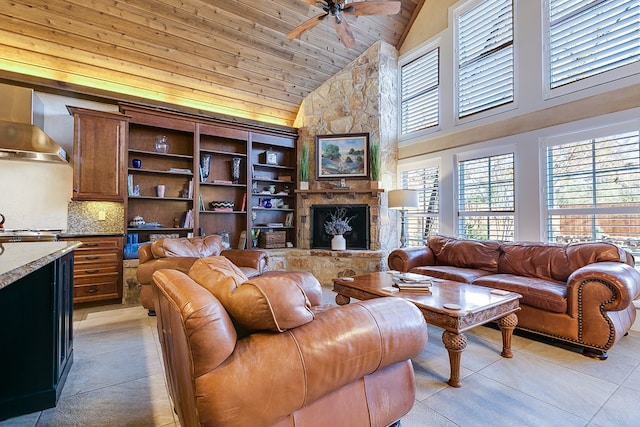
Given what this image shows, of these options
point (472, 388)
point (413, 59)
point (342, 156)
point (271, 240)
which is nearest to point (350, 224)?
point (342, 156)

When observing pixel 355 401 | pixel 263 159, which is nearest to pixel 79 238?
pixel 263 159

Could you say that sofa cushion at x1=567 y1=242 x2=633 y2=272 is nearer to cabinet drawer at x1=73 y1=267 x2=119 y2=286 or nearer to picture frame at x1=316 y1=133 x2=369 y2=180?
picture frame at x1=316 y1=133 x2=369 y2=180

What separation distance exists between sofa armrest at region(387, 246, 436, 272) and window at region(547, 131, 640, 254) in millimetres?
1389

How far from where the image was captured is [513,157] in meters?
3.96

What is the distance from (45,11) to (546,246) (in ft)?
19.9

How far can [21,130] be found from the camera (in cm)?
322

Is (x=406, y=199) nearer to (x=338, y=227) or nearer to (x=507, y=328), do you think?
(x=338, y=227)

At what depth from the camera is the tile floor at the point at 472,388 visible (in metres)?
1.66

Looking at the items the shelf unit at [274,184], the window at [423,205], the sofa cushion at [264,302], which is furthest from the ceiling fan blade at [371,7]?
the sofa cushion at [264,302]

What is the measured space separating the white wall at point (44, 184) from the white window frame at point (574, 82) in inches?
230

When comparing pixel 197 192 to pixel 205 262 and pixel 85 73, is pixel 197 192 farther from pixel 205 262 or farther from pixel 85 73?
pixel 205 262

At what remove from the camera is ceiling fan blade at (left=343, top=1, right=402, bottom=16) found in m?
3.00

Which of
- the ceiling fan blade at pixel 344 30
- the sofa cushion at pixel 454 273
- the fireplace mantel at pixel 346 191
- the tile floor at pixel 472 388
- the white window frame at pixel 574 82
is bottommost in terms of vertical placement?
the tile floor at pixel 472 388

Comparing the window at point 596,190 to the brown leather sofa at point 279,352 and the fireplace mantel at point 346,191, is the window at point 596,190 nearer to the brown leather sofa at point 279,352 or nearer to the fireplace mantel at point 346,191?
the fireplace mantel at point 346,191
